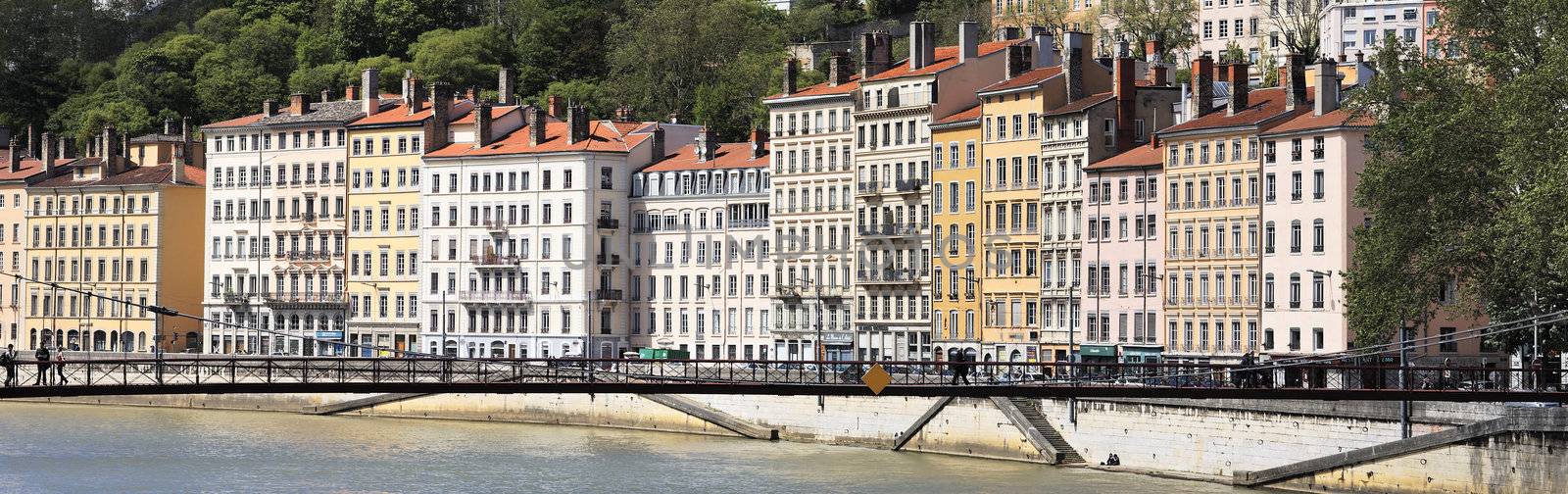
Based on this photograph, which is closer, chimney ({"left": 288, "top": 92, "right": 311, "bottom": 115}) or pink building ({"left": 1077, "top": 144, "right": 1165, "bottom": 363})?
pink building ({"left": 1077, "top": 144, "right": 1165, "bottom": 363})

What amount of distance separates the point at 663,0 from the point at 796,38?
10056 millimetres

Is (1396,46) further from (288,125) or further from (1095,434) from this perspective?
(288,125)

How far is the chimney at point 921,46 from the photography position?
8106 cm

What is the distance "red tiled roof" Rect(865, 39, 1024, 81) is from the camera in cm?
8019

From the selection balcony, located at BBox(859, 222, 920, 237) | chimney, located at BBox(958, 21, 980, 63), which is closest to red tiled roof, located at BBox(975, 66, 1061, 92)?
chimney, located at BBox(958, 21, 980, 63)

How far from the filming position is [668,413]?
69312mm

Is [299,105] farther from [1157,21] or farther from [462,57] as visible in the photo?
[1157,21]

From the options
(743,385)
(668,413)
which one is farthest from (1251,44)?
(743,385)

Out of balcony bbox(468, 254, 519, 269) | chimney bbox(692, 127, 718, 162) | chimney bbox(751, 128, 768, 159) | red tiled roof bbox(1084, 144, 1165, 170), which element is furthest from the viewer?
balcony bbox(468, 254, 519, 269)

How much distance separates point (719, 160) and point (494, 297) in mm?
8824

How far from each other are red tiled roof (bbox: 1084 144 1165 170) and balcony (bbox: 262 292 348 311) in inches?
1243

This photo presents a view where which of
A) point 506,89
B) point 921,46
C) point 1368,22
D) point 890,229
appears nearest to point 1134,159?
point 890,229

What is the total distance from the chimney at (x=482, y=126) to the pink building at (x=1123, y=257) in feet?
83.0

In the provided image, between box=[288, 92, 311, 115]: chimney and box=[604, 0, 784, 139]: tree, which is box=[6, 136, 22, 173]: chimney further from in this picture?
box=[604, 0, 784, 139]: tree
